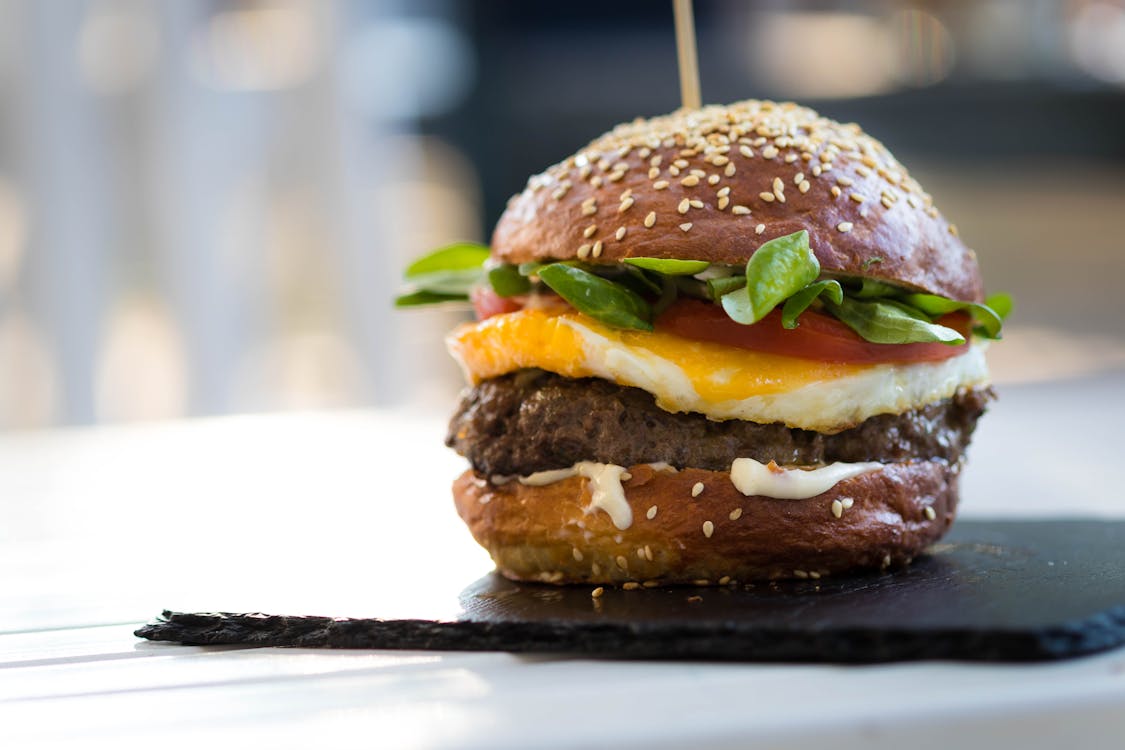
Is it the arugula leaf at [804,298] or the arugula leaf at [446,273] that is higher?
the arugula leaf at [446,273]

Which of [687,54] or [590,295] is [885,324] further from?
[687,54]

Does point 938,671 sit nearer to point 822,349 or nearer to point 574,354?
point 822,349

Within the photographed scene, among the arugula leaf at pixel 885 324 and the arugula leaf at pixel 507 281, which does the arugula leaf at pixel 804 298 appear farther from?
the arugula leaf at pixel 507 281

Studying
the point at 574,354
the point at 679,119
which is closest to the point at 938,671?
the point at 574,354

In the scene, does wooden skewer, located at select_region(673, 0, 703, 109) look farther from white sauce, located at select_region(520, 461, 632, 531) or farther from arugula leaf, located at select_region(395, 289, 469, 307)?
white sauce, located at select_region(520, 461, 632, 531)

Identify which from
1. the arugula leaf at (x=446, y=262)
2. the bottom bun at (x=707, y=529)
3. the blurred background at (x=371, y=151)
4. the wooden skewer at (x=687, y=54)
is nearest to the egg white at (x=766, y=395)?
the bottom bun at (x=707, y=529)

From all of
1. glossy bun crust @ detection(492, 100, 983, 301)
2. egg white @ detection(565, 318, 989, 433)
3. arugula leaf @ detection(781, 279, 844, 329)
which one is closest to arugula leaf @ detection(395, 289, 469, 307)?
glossy bun crust @ detection(492, 100, 983, 301)
